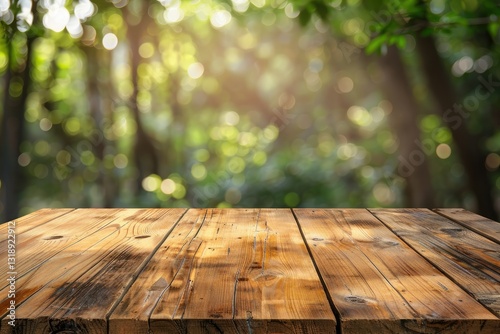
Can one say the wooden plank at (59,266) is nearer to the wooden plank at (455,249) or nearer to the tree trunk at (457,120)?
the wooden plank at (455,249)

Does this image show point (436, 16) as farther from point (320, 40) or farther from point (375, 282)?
point (320, 40)

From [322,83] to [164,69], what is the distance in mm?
2823

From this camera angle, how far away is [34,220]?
202 centimetres

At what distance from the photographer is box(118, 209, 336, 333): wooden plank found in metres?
0.93

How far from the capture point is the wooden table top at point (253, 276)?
938 mm

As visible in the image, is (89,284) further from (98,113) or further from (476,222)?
(98,113)

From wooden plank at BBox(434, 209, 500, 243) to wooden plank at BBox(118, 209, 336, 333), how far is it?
530 mm

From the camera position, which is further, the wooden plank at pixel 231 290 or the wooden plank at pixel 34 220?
the wooden plank at pixel 34 220

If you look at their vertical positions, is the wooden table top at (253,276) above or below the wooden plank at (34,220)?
above

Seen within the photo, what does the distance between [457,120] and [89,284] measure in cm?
433

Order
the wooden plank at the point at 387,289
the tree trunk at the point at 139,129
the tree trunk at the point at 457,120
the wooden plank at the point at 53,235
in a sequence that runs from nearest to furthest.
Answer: the wooden plank at the point at 387,289 < the wooden plank at the point at 53,235 < the tree trunk at the point at 457,120 < the tree trunk at the point at 139,129

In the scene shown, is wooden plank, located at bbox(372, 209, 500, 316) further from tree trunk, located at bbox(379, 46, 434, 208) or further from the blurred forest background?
tree trunk, located at bbox(379, 46, 434, 208)

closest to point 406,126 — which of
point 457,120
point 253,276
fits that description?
point 457,120

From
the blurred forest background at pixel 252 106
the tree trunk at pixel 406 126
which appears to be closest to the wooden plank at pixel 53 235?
the blurred forest background at pixel 252 106
